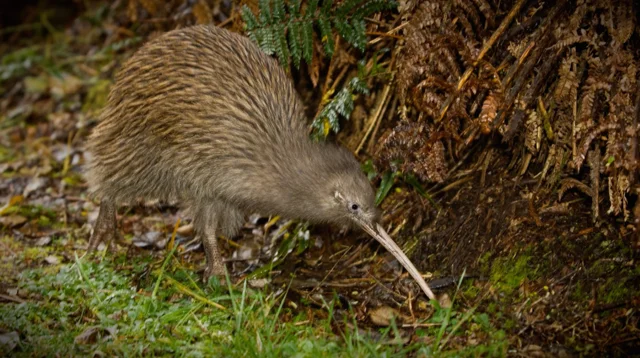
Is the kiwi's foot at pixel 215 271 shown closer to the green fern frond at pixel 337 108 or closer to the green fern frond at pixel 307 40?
the green fern frond at pixel 337 108

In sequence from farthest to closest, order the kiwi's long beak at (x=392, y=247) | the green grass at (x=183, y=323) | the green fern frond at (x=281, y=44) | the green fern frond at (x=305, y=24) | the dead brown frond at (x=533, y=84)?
the green fern frond at (x=281, y=44)
the green fern frond at (x=305, y=24)
the kiwi's long beak at (x=392, y=247)
the dead brown frond at (x=533, y=84)
the green grass at (x=183, y=323)

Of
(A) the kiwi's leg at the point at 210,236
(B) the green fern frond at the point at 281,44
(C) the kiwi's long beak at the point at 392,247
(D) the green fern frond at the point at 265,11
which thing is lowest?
(A) the kiwi's leg at the point at 210,236

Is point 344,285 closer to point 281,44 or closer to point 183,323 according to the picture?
point 183,323

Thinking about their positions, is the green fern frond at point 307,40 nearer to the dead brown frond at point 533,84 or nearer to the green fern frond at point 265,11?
the green fern frond at point 265,11

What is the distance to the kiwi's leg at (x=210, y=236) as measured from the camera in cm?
372

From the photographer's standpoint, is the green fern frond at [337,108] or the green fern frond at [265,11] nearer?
the green fern frond at [337,108]

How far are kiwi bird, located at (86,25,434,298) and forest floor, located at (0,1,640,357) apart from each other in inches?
10.0

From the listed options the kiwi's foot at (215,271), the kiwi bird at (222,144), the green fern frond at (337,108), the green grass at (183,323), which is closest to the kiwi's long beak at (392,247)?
the kiwi bird at (222,144)

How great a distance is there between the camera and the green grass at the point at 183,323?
2902 millimetres

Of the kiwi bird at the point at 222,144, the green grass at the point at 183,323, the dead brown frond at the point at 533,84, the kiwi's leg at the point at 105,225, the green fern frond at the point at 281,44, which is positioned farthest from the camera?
the kiwi's leg at the point at 105,225

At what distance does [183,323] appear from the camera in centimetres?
315

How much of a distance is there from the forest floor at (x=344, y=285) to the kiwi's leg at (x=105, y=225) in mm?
66

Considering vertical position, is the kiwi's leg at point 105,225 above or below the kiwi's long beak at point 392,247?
below

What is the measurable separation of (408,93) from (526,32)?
63 centimetres
